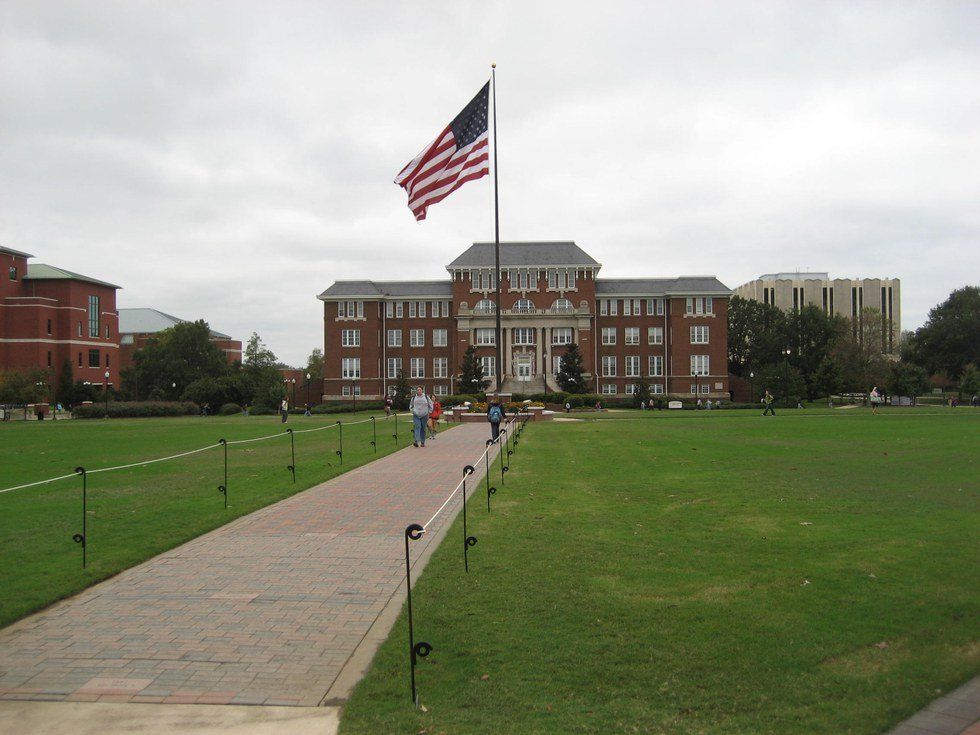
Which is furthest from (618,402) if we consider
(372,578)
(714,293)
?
(372,578)

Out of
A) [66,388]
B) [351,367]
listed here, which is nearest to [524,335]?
[351,367]

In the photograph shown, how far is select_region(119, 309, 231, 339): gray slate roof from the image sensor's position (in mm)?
126375

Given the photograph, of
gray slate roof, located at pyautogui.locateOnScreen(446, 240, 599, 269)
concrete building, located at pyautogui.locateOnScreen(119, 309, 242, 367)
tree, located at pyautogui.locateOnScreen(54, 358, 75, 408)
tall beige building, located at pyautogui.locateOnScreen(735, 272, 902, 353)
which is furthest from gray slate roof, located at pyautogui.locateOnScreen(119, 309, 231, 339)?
tall beige building, located at pyautogui.locateOnScreen(735, 272, 902, 353)

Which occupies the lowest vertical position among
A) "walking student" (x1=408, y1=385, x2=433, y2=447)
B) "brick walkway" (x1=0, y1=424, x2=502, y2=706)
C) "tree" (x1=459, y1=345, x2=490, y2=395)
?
"brick walkway" (x1=0, y1=424, x2=502, y2=706)

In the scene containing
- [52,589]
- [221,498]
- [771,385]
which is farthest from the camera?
[771,385]

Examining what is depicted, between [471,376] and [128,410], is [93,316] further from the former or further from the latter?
[471,376]

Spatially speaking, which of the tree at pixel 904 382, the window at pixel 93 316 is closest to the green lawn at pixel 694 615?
the tree at pixel 904 382

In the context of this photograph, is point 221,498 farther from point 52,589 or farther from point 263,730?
point 263,730

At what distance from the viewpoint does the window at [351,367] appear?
269 feet

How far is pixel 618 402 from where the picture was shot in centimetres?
6900

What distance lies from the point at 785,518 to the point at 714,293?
71.5 metres

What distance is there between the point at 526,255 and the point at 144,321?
78879 mm

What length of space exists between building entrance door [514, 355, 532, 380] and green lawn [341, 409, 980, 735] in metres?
64.3

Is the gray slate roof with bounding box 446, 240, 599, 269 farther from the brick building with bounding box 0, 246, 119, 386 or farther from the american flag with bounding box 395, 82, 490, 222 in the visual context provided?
the american flag with bounding box 395, 82, 490, 222
